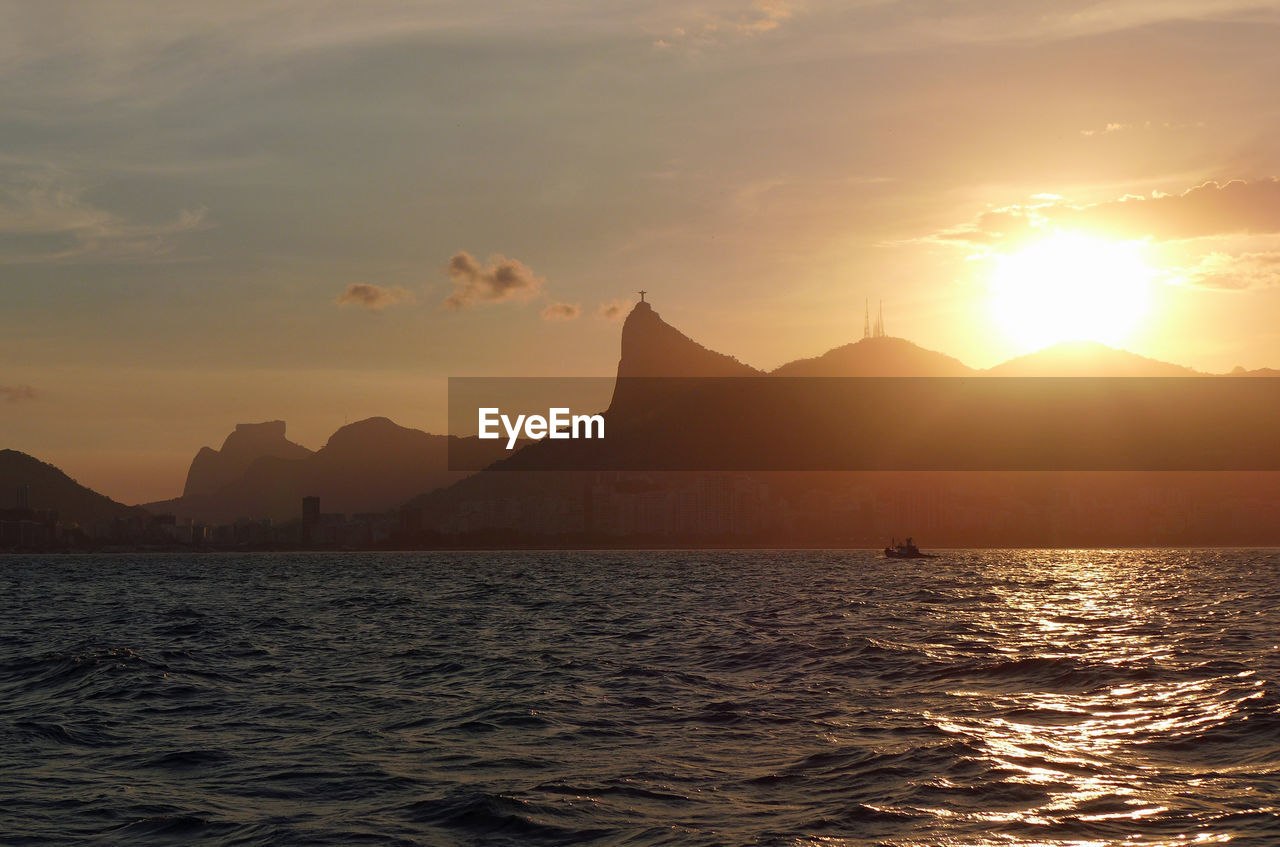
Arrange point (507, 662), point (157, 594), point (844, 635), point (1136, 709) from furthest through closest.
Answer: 1. point (157, 594)
2. point (844, 635)
3. point (507, 662)
4. point (1136, 709)

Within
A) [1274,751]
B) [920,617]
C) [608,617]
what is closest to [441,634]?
[608,617]

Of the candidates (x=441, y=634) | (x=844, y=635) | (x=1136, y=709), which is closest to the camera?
(x=1136, y=709)

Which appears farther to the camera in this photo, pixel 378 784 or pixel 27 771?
pixel 27 771

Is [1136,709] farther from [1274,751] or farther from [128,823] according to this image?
[128,823]

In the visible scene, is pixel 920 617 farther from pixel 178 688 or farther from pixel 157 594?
pixel 157 594

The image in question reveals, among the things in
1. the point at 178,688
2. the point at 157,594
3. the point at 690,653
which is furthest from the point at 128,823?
the point at 157,594

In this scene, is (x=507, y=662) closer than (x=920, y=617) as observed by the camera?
Yes
